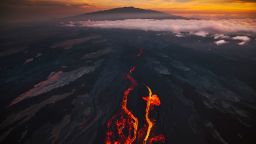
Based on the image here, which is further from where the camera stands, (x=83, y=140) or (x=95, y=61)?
(x=95, y=61)

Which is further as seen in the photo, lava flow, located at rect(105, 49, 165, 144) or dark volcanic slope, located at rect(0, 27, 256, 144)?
dark volcanic slope, located at rect(0, 27, 256, 144)

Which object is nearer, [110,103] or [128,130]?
[128,130]

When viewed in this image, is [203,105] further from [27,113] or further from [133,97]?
[27,113]

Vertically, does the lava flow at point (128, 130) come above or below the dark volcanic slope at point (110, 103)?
above

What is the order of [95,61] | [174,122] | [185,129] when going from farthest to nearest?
[95,61] → [174,122] → [185,129]

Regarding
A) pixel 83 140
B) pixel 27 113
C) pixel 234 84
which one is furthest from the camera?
pixel 234 84

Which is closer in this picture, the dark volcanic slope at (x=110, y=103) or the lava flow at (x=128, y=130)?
the lava flow at (x=128, y=130)

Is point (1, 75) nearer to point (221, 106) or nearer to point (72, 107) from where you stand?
point (72, 107)

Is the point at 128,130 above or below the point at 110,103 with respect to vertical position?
above

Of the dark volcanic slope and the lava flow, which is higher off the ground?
the lava flow

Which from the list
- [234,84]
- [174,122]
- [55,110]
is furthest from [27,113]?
[234,84]
